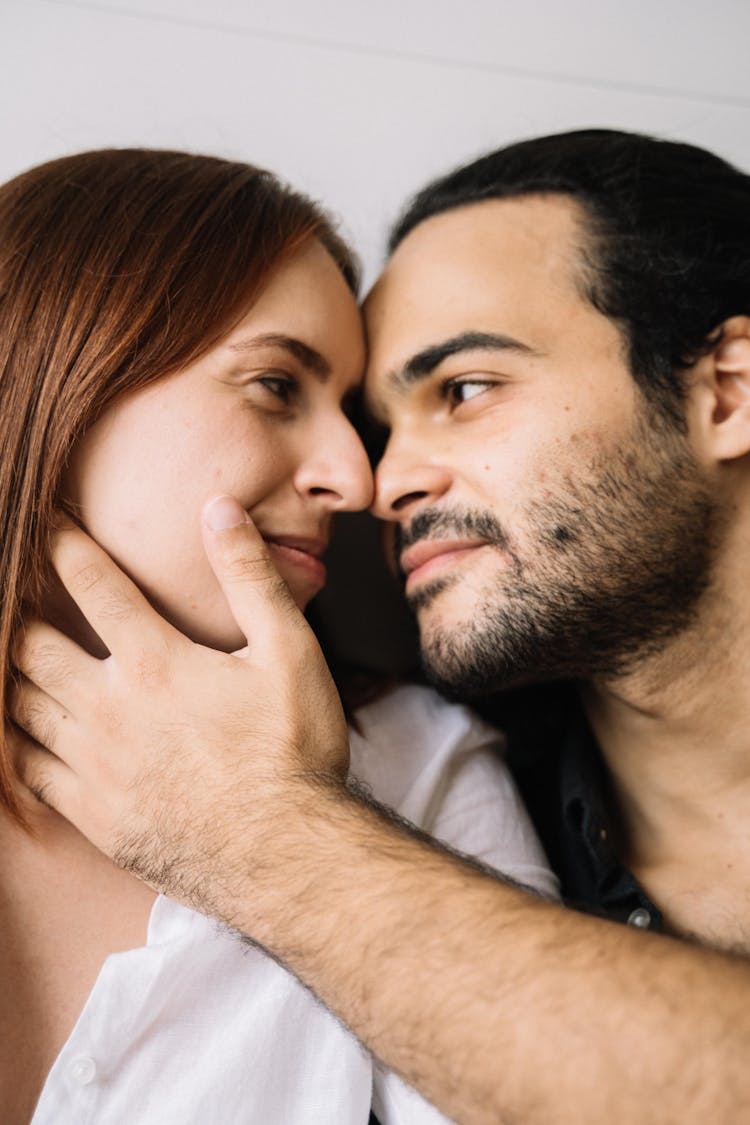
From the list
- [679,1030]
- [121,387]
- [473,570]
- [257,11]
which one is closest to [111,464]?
[121,387]

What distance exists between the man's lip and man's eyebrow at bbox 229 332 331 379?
285 mm

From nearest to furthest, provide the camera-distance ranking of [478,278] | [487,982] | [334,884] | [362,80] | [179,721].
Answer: [487,982]
[334,884]
[179,721]
[478,278]
[362,80]

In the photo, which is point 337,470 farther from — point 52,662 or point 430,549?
point 52,662

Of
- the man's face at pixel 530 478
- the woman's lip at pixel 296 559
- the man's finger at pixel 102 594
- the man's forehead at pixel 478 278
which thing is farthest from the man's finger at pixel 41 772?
the man's forehead at pixel 478 278

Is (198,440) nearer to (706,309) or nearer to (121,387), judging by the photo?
(121,387)

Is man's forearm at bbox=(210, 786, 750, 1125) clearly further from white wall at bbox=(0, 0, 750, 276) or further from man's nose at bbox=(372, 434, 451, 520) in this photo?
white wall at bbox=(0, 0, 750, 276)

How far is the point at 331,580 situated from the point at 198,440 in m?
0.63

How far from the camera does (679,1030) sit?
0.74 metres

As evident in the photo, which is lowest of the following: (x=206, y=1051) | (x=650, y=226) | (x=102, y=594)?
(x=206, y=1051)

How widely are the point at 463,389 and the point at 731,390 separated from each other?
397mm

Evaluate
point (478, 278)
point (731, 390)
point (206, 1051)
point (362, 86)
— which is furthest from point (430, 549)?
point (362, 86)

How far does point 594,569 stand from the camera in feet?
4.01

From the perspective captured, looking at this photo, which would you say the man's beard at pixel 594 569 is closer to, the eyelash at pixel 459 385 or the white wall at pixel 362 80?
the eyelash at pixel 459 385

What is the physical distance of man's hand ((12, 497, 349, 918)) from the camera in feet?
3.28
